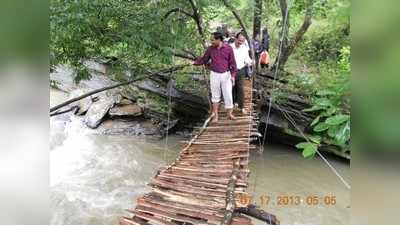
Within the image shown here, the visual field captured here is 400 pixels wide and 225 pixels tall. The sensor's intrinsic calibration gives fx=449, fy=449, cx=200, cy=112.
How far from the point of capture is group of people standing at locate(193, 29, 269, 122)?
231 cm

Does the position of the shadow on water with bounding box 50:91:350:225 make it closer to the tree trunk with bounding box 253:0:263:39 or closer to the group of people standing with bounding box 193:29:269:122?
the group of people standing with bounding box 193:29:269:122

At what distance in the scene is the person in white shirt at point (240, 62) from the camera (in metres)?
2.50

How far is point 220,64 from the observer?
2.33 meters

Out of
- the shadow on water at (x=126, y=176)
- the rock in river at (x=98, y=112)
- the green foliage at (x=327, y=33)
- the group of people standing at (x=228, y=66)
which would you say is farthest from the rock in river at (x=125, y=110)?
the green foliage at (x=327, y=33)

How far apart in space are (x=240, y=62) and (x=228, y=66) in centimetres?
24

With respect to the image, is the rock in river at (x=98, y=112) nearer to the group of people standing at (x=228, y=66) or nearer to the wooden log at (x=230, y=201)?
the group of people standing at (x=228, y=66)

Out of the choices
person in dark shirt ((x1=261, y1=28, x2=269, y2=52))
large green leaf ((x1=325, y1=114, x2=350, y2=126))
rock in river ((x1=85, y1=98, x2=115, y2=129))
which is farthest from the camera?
rock in river ((x1=85, y1=98, x2=115, y2=129))

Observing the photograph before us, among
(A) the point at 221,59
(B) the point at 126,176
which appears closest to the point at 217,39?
(A) the point at 221,59

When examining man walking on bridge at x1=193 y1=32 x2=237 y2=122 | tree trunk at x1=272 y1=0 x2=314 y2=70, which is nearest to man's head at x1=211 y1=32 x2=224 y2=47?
man walking on bridge at x1=193 y1=32 x2=237 y2=122

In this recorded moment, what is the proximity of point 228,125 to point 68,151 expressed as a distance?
88 centimetres

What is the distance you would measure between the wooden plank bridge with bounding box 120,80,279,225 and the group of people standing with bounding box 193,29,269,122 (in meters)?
0.20
